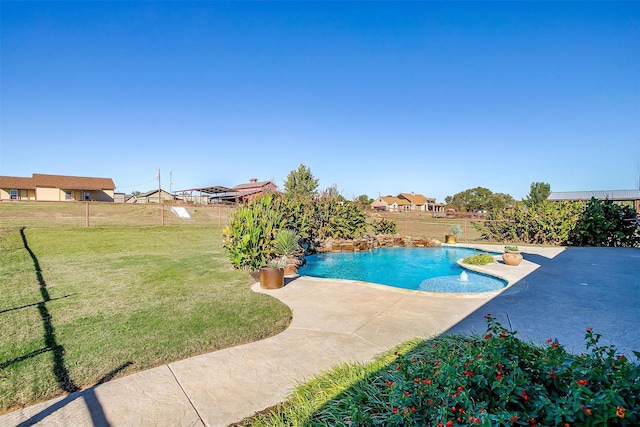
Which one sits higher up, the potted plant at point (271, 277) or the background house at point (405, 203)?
the background house at point (405, 203)

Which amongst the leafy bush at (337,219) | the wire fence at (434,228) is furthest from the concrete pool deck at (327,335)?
the wire fence at (434,228)

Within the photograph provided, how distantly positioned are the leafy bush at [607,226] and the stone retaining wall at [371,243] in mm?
5989

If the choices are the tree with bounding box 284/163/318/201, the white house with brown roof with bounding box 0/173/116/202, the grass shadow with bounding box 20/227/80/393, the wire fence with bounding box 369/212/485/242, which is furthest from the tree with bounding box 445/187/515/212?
the white house with brown roof with bounding box 0/173/116/202

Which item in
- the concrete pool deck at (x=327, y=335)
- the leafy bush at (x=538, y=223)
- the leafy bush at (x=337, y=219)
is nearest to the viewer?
the concrete pool deck at (x=327, y=335)

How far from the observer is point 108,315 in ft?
14.6

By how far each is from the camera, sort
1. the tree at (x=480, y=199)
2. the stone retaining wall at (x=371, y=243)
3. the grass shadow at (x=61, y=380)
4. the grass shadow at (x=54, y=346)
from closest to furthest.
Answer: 1. the grass shadow at (x=61, y=380)
2. the grass shadow at (x=54, y=346)
3. the stone retaining wall at (x=371, y=243)
4. the tree at (x=480, y=199)

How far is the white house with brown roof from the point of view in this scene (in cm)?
3516

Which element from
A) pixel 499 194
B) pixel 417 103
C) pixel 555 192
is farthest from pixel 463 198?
pixel 417 103

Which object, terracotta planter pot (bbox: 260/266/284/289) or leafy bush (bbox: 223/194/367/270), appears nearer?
terracotta planter pot (bbox: 260/266/284/289)

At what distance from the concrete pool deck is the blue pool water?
1.28m

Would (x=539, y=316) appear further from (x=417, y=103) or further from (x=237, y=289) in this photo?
(x=417, y=103)

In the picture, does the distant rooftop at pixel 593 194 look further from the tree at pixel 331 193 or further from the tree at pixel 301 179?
the tree at pixel 331 193

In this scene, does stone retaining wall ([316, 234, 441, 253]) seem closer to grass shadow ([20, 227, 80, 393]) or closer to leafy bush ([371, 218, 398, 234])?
leafy bush ([371, 218, 398, 234])

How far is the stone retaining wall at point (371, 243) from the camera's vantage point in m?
13.7
